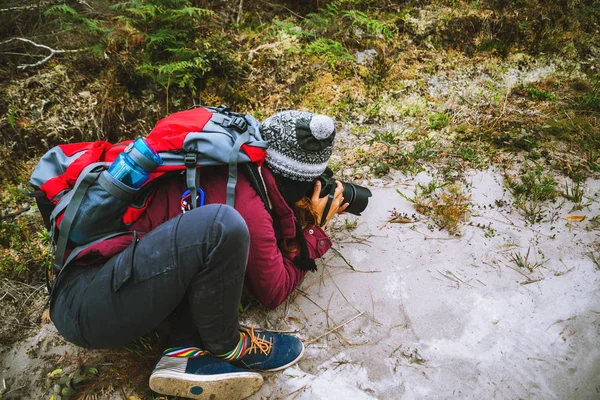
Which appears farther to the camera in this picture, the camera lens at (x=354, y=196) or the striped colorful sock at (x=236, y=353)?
the camera lens at (x=354, y=196)

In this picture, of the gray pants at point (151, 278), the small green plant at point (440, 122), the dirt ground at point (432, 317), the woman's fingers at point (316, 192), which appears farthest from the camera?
the small green plant at point (440, 122)

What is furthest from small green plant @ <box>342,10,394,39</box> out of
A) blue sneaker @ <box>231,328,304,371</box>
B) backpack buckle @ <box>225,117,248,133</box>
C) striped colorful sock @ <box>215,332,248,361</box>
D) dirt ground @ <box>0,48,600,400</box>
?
striped colorful sock @ <box>215,332,248,361</box>

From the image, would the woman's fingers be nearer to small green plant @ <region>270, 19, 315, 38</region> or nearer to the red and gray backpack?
the red and gray backpack

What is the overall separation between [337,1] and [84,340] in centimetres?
465

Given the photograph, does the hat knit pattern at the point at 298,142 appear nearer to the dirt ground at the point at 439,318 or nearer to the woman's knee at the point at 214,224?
the woman's knee at the point at 214,224

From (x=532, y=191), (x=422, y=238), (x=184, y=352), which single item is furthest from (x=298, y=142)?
(x=532, y=191)

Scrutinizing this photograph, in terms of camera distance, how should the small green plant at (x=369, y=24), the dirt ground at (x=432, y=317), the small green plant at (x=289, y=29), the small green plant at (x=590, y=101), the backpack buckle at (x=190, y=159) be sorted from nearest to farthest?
the backpack buckle at (x=190, y=159)
the dirt ground at (x=432, y=317)
the small green plant at (x=590, y=101)
the small green plant at (x=369, y=24)
the small green plant at (x=289, y=29)

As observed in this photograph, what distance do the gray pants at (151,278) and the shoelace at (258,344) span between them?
0.56 metres

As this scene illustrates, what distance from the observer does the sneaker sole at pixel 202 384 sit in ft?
6.07

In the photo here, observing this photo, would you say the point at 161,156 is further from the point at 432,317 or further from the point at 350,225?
the point at 432,317

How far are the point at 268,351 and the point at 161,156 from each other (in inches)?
52.5

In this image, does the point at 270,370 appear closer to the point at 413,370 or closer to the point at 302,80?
A: the point at 413,370

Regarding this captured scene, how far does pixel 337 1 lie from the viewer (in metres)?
4.59

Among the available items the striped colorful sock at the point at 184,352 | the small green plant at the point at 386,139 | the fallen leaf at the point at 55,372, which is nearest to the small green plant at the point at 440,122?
the small green plant at the point at 386,139
